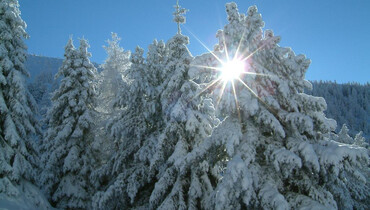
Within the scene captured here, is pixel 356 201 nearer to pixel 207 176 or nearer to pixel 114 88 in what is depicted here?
pixel 207 176

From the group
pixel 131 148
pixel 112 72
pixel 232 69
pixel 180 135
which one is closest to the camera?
pixel 232 69

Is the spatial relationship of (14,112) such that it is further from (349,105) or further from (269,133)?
(349,105)

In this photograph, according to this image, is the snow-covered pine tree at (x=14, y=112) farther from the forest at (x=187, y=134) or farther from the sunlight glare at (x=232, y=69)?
the sunlight glare at (x=232, y=69)

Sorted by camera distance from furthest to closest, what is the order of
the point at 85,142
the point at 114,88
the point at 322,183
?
the point at 114,88 → the point at 85,142 → the point at 322,183

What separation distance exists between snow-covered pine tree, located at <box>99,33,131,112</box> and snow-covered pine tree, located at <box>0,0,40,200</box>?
806 cm

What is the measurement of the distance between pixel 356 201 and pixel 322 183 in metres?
17.2

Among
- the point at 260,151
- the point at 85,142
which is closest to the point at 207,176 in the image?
the point at 260,151

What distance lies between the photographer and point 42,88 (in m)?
102

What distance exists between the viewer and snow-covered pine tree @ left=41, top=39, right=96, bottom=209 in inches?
775

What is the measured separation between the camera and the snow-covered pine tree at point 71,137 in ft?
64.6

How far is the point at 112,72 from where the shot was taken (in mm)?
26531

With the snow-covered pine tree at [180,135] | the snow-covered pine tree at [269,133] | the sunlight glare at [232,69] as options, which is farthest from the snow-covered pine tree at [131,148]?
the sunlight glare at [232,69]

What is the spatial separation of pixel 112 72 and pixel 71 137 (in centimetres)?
818

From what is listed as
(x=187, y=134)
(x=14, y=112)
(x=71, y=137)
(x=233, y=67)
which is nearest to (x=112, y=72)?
(x=71, y=137)
